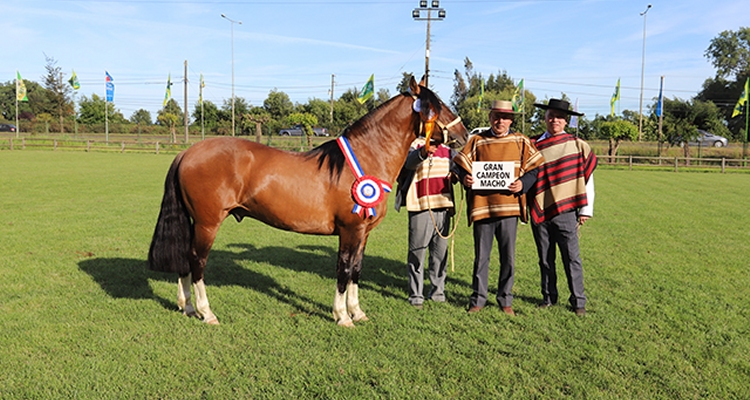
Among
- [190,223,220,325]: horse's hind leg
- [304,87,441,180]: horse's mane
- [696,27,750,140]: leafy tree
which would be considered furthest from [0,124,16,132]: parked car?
[696,27,750,140]: leafy tree

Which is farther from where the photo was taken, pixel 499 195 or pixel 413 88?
pixel 499 195

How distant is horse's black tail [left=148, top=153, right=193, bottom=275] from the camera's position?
4.48 meters

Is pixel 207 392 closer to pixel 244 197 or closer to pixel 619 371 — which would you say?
pixel 244 197

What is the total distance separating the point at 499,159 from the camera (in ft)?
15.4

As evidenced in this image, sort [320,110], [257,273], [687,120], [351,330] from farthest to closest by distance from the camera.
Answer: [320,110], [687,120], [257,273], [351,330]

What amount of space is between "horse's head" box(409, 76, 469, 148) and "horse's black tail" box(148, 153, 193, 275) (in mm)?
2253

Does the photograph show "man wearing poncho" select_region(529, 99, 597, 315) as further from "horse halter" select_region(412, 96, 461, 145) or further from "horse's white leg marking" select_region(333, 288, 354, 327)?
"horse's white leg marking" select_region(333, 288, 354, 327)

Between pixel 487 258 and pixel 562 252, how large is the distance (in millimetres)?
780

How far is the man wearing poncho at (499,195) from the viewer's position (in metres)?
4.68

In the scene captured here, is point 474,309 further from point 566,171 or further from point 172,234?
point 172,234

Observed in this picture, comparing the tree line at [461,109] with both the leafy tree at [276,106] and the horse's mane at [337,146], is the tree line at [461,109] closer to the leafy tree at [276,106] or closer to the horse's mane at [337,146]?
the leafy tree at [276,106]

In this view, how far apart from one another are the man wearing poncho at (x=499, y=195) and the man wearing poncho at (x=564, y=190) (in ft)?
0.60

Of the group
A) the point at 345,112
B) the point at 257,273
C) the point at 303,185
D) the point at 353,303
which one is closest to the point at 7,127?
the point at 345,112

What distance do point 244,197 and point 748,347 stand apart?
4514mm
